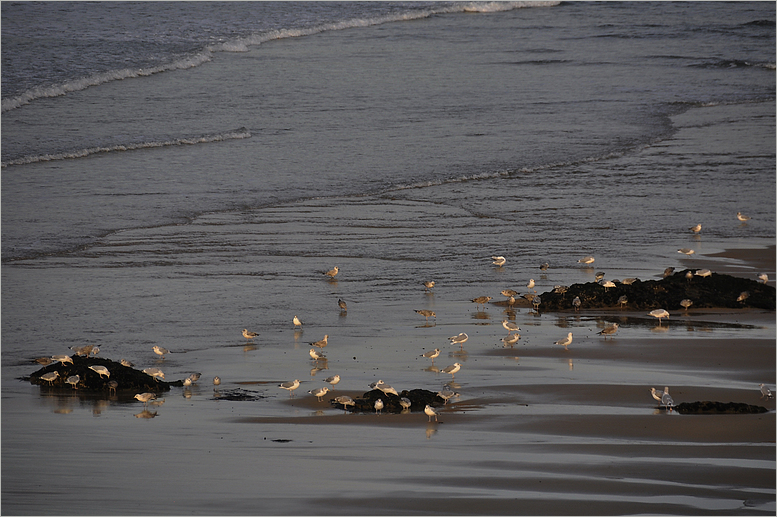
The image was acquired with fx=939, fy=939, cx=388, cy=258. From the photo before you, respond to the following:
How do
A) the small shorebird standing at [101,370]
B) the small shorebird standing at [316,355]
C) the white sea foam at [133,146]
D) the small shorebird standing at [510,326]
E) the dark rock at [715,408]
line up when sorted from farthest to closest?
the white sea foam at [133,146] → the small shorebird standing at [510,326] → the small shorebird standing at [316,355] → the small shorebird standing at [101,370] → the dark rock at [715,408]

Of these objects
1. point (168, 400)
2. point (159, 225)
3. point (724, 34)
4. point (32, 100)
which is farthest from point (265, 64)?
point (168, 400)

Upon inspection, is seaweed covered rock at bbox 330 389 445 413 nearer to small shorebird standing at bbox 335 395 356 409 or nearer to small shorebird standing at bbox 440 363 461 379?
small shorebird standing at bbox 335 395 356 409

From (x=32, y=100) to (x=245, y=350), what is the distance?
715 inches

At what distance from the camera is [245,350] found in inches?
351

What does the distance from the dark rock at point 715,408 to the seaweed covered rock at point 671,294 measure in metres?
3.16

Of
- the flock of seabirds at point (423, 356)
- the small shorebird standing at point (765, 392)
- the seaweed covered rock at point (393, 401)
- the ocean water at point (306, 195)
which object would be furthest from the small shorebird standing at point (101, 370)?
the small shorebird standing at point (765, 392)

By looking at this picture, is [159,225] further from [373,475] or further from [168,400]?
[373,475]

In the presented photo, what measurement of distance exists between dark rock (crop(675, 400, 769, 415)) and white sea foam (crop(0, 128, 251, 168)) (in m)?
14.6

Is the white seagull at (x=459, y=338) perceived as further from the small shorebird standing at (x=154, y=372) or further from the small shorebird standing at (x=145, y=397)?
the small shorebird standing at (x=145, y=397)

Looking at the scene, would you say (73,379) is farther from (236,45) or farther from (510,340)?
(236,45)

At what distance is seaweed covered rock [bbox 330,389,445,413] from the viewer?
23.5 feet

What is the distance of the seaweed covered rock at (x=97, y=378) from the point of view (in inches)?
→ 304

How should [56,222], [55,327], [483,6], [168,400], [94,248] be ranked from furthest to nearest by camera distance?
1. [483,6]
2. [56,222]
3. [94,248]
4. [55,327]
5. [168,400]

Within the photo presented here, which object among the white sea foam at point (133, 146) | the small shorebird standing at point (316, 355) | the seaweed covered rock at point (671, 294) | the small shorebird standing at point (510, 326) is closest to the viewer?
the small shorebird standing at point (316, 355)
